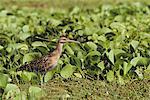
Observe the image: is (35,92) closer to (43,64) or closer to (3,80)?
(3,80)

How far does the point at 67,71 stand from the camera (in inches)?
273

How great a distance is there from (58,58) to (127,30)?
264cm

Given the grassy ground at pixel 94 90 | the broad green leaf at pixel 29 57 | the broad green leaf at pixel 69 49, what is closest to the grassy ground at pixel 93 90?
the grassy ground at pixel 94 90

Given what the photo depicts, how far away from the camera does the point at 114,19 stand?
1070 cm

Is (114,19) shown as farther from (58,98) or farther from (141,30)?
(58,98)

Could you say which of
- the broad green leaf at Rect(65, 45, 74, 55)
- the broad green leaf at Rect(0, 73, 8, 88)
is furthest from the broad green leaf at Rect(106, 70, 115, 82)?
the broad green leaf at Rect(0, 73, 8, 88)

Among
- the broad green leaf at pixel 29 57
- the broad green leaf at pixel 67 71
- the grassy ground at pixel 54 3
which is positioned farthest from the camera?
the grassy ground at pixel 54 3

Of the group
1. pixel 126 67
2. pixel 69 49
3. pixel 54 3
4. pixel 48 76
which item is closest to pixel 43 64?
pixel 48 76

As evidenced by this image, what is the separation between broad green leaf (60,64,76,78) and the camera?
693 centimetres

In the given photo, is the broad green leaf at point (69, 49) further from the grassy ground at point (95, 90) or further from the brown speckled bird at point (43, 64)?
the grassy ground at point (95, 90)

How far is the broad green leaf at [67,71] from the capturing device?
6934 millimetres

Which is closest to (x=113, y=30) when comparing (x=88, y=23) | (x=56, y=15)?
(x=88, y=23)

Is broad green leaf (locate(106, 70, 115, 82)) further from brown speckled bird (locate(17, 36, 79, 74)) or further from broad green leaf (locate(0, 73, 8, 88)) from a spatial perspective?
broad green leaf (locate(0, 73, 8, 88))

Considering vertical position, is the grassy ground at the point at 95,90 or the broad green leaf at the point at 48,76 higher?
the broad green leaf at the point at 48,76
